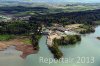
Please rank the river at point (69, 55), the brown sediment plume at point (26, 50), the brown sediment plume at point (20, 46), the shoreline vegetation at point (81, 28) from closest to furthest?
the river at point (69, 55) → the brown sediment plume at point (26, 50) → the brown sediment plume at point (20, 46) → the shoreline vegetation at point (81, 28)

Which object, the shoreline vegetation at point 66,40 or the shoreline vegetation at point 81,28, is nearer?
the shoreline vegetation at point 66,40

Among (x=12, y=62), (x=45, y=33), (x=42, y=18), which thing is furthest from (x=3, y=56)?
(x=42, y=18)

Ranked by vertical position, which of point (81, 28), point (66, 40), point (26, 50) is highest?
point (66, 40)

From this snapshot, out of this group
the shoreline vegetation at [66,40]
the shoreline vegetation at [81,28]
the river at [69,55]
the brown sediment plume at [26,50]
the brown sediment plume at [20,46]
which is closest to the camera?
the river at [69,55]

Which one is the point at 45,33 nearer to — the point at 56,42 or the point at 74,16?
the point at 56,42

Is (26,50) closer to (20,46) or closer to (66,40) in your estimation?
(20,46)

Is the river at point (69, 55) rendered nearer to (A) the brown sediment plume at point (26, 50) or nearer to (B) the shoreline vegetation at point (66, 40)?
(A) the brown sediment plume at point (26, 50)

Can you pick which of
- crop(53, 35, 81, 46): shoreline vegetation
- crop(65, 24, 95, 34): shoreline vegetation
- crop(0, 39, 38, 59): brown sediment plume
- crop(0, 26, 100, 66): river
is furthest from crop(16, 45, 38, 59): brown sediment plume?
crop(65, 24, 95, 34): shoreline vegetation

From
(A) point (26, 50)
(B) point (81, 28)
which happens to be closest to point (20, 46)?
(A) point (26, 50)

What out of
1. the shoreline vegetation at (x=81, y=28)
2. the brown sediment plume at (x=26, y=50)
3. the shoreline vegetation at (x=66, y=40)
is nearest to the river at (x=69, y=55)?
the brown sediment plume at (x=26, y=50)
